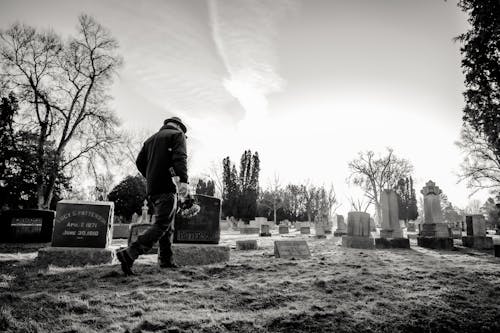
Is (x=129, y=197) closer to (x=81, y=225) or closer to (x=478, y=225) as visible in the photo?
(x=81, y=225)

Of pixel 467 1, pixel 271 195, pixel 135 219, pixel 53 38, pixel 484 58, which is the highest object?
pixel 53 38

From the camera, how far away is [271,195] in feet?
165

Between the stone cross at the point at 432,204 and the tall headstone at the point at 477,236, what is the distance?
1.18 metres

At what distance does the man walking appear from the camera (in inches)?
142

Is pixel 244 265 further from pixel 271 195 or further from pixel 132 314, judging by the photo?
pixel 271 195

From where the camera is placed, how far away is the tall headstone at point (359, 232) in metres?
9.61

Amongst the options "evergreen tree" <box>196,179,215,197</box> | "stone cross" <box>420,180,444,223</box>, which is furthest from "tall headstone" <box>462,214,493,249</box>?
"evergreen tree" <box>196,179,215,197</box>

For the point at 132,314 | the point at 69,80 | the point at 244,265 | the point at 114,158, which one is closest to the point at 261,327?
the point at 132,314

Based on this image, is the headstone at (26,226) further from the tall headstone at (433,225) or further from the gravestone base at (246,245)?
the tall headstone at (433,225)

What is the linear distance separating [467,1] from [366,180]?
105 ft

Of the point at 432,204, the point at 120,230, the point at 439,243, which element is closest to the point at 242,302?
the point at 439,243

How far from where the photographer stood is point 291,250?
651 centimetres

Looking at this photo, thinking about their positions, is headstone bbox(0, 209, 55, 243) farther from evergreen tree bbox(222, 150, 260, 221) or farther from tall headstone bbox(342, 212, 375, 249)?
evergreen tree bbox(222, 150, 260, 221)

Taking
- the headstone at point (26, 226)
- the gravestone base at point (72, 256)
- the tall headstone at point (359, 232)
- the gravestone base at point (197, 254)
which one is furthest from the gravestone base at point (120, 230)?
the gravestone base at point (197, 254)
